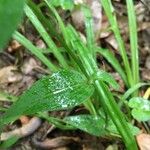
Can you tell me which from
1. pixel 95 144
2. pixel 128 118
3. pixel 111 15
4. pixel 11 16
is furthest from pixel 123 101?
pixel 11 16

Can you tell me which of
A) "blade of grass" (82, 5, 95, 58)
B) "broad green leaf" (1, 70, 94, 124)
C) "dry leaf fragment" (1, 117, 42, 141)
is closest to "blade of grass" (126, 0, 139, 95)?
"blade of grass" (82, 5, 95, 58)

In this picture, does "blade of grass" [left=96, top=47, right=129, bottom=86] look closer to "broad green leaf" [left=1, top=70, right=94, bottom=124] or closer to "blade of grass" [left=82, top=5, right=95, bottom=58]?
"blade of grass" [left=82, top=5, right=95, bottom=58]

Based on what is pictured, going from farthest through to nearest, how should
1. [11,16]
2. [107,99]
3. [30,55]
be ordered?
[30,55]
[107,99]
[11,16]

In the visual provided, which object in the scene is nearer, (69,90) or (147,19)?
(69,90)

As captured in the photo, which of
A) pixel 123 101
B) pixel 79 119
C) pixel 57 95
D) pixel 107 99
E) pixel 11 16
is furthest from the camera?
pixel 123 101

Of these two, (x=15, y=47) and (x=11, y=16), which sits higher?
(x=11, y=16)

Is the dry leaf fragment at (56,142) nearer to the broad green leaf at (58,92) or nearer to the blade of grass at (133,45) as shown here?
the blade of grass at (133,45)

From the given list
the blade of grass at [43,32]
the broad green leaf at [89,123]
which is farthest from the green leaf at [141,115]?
the blade of grass at [43,32]

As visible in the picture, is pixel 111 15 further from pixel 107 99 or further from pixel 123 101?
pixel 107 99
